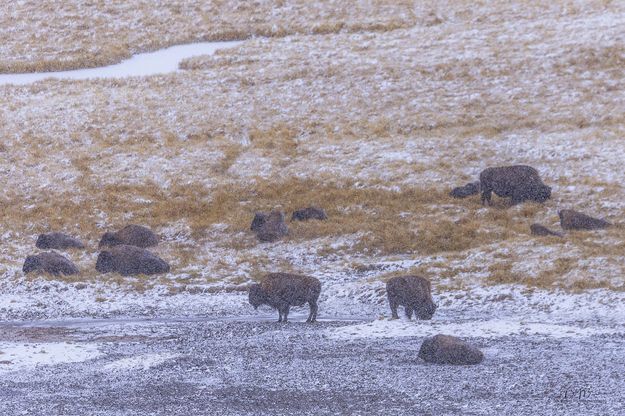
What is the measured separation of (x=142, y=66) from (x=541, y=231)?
32.2 meters

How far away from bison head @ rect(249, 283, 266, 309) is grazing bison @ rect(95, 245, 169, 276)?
578cm

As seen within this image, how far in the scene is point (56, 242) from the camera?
2856cm

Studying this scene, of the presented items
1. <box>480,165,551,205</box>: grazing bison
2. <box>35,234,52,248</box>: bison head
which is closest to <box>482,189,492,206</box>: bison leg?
<box>480,165,551,205</box>: grazing bison

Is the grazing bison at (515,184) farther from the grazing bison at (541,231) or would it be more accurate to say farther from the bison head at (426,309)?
the bison head at (426,309)

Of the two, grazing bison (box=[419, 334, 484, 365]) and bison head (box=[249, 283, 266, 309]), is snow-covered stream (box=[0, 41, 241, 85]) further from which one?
grazing bison (box=[419, 334, 484, 365])

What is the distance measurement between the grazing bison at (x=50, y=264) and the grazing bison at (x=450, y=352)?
1296 cm

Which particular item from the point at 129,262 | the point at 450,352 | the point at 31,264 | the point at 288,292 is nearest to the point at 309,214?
the point at 129,262

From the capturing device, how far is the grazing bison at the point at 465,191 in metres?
30.7

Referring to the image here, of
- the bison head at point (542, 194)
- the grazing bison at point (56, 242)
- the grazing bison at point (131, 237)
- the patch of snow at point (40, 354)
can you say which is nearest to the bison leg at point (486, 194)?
the bison head at point (542, 194)

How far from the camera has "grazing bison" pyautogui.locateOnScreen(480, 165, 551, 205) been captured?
29516 mm

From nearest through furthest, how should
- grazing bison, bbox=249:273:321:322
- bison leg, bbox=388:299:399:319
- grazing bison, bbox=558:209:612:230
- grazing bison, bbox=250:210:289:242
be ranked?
1. bison leg, bbox=388:299:399:319
2. grazing bison, bbox=249:273:321:322
3. grazing bison, bbox=558:209:612:230
4. grazing bison, bbox=250:210:289:242

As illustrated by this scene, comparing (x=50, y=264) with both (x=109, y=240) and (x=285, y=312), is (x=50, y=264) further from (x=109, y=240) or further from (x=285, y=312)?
(x=285, y=312)

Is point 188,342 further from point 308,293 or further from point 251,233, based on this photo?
point 251,233

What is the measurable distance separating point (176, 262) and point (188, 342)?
342 inches
